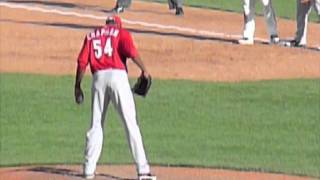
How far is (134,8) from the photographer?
28250 millimetres

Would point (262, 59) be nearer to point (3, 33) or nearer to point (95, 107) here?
point (3, 33)

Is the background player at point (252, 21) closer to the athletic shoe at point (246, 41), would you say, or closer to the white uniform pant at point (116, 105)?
the athletic shoe at point (246, 41)

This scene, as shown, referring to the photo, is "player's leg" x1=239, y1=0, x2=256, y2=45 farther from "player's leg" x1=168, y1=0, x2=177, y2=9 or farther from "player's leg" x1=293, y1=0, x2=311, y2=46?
"player's leg" x1=168, y1=0, x2=177, y2=9

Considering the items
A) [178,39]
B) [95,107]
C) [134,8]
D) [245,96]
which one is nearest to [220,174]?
[95,107]

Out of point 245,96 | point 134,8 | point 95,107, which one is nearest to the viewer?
point 95,107

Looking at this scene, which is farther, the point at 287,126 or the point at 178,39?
the point at 178,39

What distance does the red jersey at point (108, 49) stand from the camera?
471 inches

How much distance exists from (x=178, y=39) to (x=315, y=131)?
6.09m

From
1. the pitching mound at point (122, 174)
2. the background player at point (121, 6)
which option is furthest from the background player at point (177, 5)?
the pitching mound at point (122, 174)

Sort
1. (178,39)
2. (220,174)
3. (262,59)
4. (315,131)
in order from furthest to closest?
1. (178,39)
2. (262,59)
3. (315,131)
4. (220,174)

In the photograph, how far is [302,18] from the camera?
69.8 ft

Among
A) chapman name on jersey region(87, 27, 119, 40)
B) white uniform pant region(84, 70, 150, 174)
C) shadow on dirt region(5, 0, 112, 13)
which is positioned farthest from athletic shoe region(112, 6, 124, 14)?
chapman name on jersey region(87, 27, 119, 40)

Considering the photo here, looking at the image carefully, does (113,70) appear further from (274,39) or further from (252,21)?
(274,39)

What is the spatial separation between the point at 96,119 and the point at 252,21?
9594 mm
